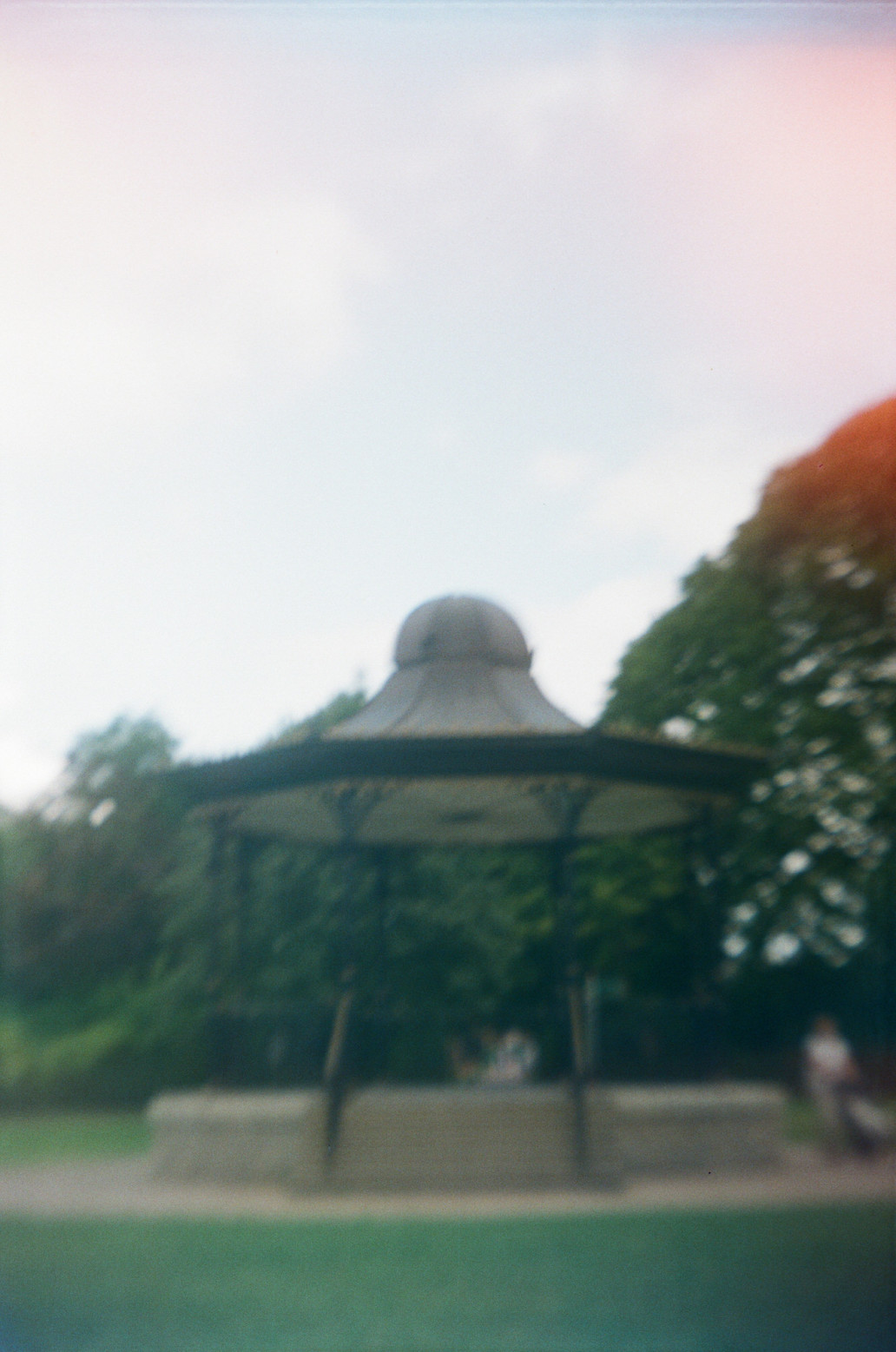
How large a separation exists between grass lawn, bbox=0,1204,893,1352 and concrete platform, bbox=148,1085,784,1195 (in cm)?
189

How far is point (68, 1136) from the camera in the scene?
1908 centimetres

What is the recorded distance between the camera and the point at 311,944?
20.0 meters

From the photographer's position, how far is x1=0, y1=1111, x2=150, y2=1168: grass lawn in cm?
1653

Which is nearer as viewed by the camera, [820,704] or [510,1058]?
[820,704]

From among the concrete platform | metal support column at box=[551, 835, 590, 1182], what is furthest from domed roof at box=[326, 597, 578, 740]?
the concrete platform

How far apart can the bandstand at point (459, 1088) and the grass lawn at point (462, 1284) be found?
216cm

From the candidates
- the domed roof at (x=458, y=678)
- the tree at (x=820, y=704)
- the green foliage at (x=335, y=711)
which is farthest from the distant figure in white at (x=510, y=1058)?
the green foliage at (x=335, y=711)

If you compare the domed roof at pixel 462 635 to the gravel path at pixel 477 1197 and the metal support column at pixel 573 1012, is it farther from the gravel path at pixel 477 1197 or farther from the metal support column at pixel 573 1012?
the gravel path at pixel 477 1197

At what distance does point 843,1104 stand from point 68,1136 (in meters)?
12.7

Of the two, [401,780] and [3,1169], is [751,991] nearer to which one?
[401,780]

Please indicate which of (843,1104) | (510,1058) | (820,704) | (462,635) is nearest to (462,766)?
(462,635)

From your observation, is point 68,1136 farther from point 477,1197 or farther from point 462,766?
point 462,766

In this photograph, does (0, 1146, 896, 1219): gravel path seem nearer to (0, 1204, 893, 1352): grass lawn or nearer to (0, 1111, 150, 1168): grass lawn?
(0, 1204, 893, 1352): grass lawn

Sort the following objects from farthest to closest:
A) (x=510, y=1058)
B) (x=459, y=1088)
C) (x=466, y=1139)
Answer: (x=510, y=1058), (x=459, y=1088), (x=466, y=1139)
